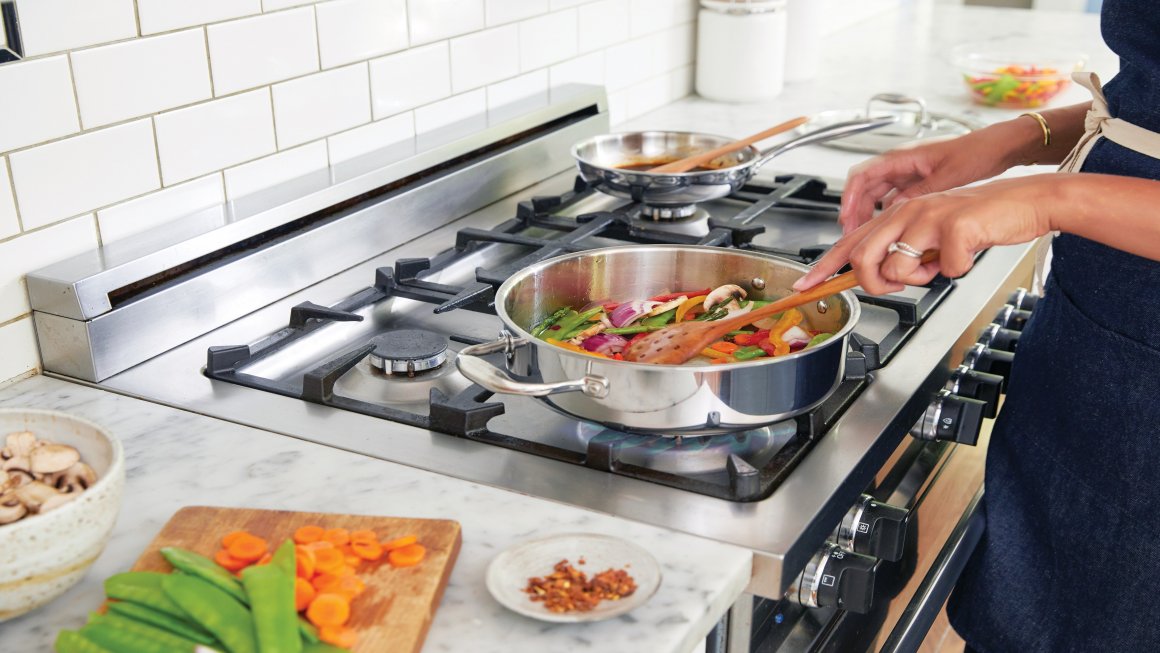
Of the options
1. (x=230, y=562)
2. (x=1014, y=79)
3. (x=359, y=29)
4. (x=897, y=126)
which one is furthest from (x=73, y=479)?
(x=1014, y=79)

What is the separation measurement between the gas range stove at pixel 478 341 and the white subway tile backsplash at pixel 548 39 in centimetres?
21

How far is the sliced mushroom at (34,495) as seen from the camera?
2.56 feet

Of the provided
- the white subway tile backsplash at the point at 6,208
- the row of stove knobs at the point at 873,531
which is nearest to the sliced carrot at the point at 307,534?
the row of stove knobs at the point at 873,531

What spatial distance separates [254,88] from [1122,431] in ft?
3.37

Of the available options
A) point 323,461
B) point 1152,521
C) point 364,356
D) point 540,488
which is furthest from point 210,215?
point 1152,521

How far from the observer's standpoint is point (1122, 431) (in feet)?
3.92

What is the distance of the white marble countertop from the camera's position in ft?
2.57

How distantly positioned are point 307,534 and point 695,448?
1.21 feet

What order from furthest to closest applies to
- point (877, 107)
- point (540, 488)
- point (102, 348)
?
1. point (877, 107)
2. point (102, 348)
3. point (540, 488)

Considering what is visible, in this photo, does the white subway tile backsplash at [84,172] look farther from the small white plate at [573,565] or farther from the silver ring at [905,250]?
the silver ring at [905,250]

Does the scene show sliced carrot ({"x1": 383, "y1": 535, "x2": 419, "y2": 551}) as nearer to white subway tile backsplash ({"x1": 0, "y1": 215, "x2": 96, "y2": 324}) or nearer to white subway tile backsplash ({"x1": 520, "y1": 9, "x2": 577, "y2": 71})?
white subway tile backsplash ({"x1": 0, "y1": 215, "x2": 96, "y2": 324})

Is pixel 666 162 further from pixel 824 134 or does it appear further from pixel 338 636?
pixel 338 636

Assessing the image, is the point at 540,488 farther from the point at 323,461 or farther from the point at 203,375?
the point at 203,375

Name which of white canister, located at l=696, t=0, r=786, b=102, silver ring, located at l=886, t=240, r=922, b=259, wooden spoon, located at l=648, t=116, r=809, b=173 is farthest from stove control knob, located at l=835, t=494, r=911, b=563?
white canister, located at l=696, t=0, r=786, b=102
